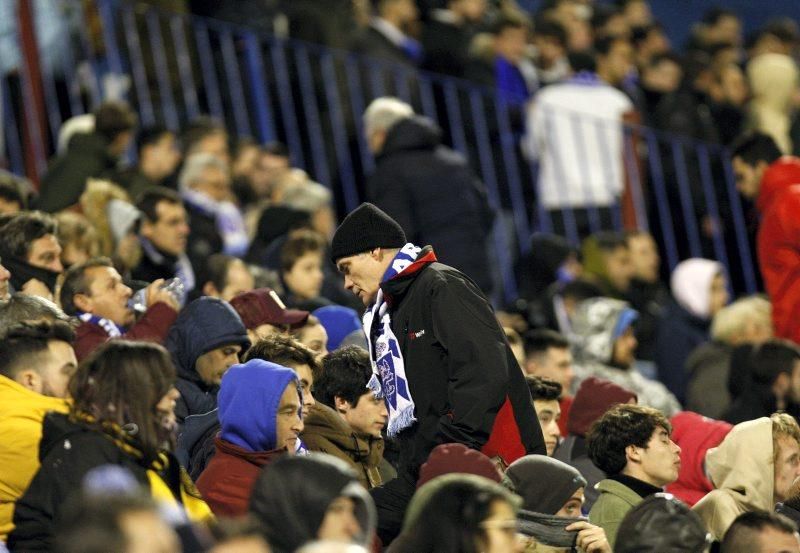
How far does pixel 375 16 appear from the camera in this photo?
15.4m

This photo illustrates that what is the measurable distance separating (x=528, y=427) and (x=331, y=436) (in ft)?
2.93

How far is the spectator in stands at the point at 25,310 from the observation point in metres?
7.45

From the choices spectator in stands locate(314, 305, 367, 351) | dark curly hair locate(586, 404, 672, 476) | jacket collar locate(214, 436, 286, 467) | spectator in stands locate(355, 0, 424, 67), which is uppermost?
spectator in stands locate(355, 0, 424, 67)

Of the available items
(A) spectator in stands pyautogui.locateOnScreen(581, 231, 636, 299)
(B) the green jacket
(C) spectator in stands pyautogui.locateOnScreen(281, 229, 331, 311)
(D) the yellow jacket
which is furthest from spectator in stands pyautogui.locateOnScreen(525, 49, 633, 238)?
(D) the yellow jacket

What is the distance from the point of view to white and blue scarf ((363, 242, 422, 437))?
24.0ft

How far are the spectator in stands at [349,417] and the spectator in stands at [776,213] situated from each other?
11.9 feet

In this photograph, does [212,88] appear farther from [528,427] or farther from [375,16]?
[528,427]

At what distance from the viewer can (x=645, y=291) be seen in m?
13.7

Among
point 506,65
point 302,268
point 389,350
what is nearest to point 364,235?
point 389,350

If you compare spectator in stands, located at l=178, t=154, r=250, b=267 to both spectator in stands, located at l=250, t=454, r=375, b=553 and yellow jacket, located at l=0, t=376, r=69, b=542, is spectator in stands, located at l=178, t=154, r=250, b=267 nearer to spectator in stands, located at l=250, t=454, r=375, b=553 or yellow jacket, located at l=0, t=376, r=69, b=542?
yellow jacket, located at l=0, t=376, r=69, b=542

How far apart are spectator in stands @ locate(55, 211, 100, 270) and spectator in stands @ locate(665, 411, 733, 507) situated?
10.7 ft

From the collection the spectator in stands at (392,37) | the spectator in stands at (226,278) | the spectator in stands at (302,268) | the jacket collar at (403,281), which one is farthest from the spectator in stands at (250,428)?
the spectator in stands at (392,37)

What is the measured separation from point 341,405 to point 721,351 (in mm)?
4177

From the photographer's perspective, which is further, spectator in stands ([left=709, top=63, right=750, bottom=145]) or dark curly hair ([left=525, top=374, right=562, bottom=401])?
spectator in stands ([left=709, top=63, right=750, bottom=145])
